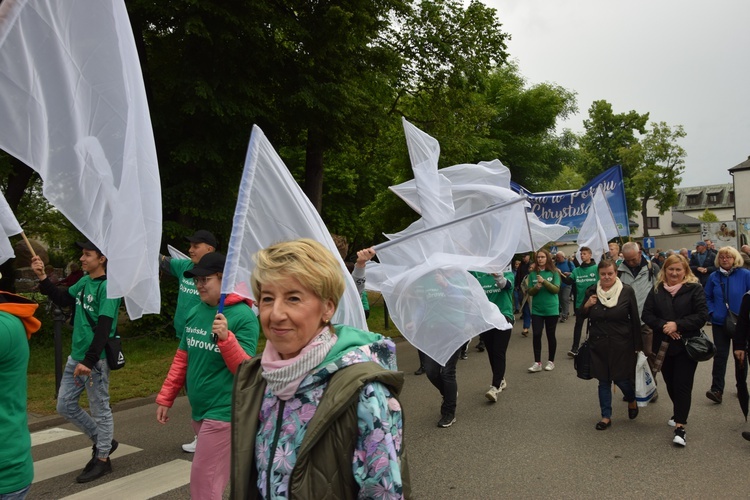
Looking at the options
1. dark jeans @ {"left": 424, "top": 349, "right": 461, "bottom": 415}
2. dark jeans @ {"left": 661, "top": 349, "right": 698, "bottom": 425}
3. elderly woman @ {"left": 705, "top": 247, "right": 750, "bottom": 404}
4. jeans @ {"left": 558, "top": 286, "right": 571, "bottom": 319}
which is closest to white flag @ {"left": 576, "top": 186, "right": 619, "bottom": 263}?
elderly woman @ {"left": 705, "top": 247, "right": 750, "bottom": 404}

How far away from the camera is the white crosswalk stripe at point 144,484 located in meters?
4.62

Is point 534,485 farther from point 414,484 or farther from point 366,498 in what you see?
point 366,498

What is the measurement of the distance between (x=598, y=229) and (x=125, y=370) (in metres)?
8.89

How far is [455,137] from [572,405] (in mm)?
11479

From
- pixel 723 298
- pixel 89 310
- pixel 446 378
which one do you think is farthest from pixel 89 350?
pixel 723 298

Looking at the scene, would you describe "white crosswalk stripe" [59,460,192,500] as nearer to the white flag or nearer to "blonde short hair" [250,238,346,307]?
"blonde short hair" [250,238,346,307]

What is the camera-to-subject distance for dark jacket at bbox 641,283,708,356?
18.7ft

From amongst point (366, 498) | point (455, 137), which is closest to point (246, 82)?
point (455, 137)

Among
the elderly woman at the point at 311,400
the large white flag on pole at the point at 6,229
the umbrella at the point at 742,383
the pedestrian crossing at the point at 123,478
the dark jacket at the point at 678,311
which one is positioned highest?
the large white flag on pole at the point at 6,229

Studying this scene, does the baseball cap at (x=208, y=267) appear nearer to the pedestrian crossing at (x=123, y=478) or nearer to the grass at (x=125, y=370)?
the pedestrian crossing at (x=123, y=478)

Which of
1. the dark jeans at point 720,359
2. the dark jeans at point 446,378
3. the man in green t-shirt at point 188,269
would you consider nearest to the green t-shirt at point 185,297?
the man in green t-shirt at point 188,269

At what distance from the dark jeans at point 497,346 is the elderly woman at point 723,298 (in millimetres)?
2507

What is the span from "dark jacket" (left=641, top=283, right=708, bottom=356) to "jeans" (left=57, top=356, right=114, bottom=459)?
537 centimetres

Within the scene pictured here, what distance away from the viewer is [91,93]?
2896 mm
